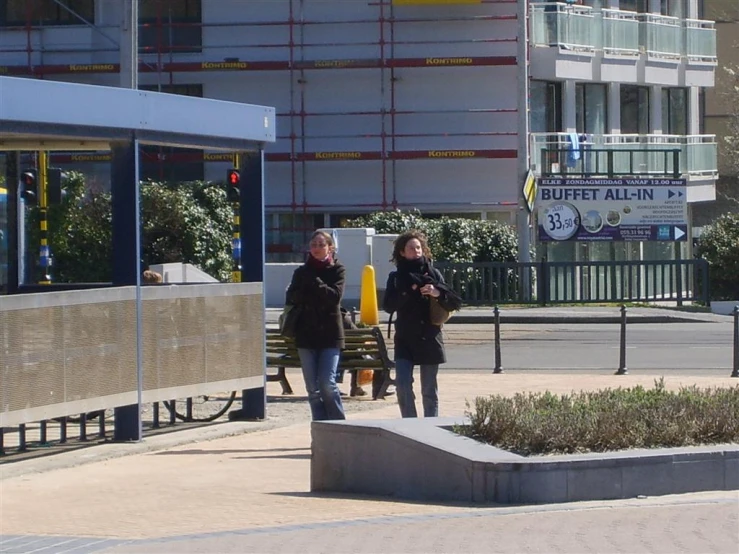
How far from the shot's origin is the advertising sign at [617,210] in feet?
114

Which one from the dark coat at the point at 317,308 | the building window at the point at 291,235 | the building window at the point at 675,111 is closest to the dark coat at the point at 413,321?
the dark coat at the point at 317,308

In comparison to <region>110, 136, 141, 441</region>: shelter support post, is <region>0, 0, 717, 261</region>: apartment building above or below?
above

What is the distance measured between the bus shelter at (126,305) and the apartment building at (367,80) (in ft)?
79.7

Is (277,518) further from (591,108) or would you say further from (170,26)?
(591,108)

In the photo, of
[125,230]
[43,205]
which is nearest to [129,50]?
[43,205]

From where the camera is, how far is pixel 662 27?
1598 inches

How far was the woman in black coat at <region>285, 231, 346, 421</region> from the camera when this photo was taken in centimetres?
1112

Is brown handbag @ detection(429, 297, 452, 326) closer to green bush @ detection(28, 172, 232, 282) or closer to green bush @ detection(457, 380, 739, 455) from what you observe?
green bush @ detection(457, 380, 739, 455)

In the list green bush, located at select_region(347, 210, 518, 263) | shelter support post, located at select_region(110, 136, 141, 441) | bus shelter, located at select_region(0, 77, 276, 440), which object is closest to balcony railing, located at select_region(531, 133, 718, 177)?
green bush, located at select_region(347, 210, 518, 263)

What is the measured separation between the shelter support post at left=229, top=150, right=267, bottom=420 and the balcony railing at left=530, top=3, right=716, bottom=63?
24828 millimetres

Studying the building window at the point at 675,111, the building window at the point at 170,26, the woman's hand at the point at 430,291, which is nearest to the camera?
the woman's hand at the point at 430,291

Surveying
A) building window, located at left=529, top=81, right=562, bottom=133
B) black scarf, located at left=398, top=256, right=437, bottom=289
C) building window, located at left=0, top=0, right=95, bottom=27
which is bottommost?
black scarf, located at left=398, top=256, right=437, bottom=289

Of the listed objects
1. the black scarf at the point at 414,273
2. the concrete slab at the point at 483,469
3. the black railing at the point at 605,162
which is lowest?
the concrete slab at the point at 483,469

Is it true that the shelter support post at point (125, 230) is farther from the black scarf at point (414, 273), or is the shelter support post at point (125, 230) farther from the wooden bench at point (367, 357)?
the wooden bench at point (367, 357)
